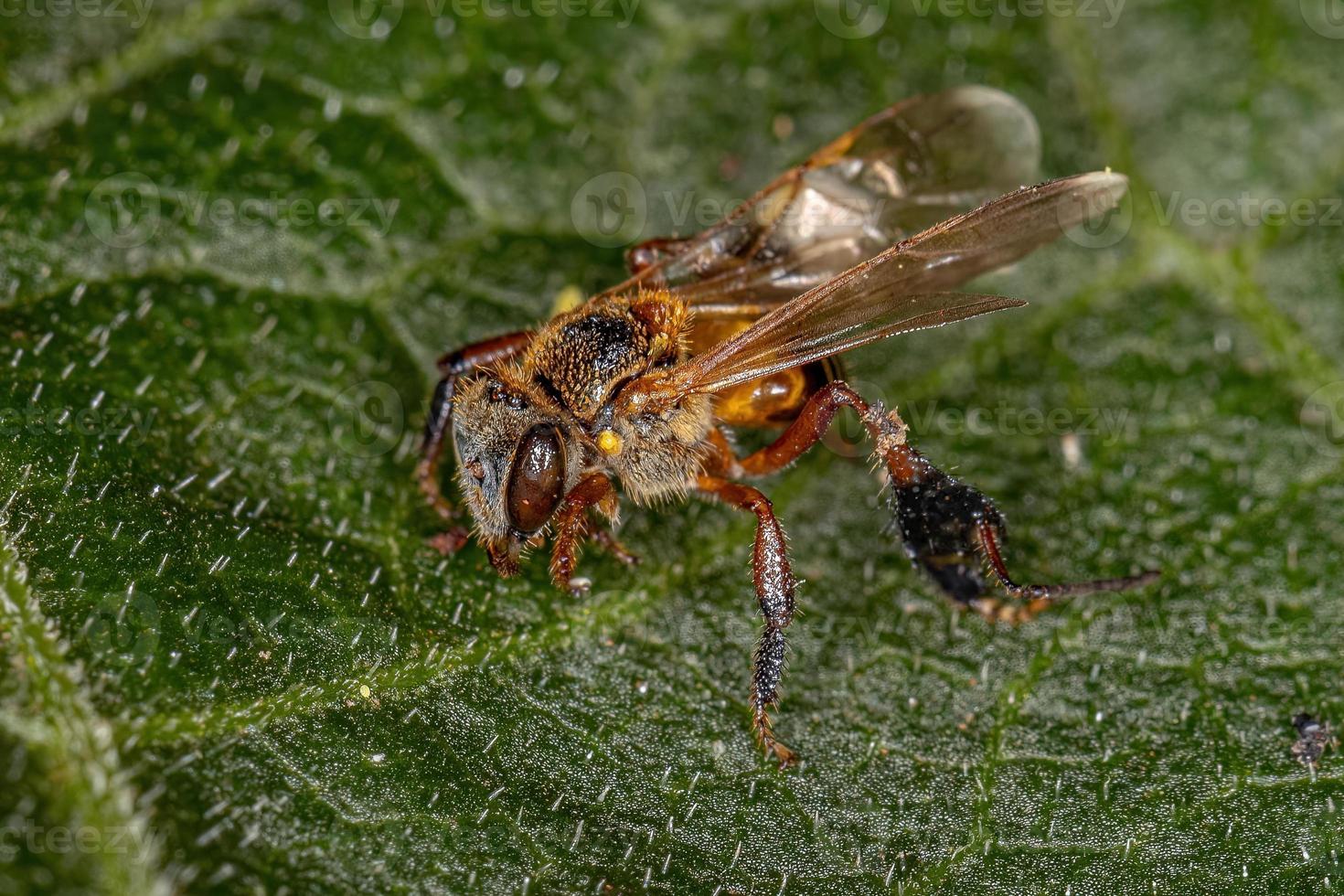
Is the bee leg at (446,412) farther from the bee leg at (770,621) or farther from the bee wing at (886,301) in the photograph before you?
the bee leg at (770,621)

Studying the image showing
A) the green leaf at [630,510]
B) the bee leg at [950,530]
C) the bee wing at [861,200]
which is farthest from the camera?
the bee wing at [861,200]

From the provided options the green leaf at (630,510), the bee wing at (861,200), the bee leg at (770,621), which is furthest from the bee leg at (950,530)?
the bee wing at (861,200)

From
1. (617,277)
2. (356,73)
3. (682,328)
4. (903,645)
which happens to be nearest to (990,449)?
(903,645)

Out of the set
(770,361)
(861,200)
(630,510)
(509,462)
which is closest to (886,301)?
(770,361)

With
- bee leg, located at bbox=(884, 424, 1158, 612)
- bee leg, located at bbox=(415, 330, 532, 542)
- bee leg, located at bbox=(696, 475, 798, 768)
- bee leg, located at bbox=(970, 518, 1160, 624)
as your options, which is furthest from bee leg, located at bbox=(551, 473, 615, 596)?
bee leg, located at bbox=(970, 518, 1160, 624)

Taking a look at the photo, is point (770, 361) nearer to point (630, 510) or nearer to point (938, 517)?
point (938, 517)

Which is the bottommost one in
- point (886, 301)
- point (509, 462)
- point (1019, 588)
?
point (1019, 588)

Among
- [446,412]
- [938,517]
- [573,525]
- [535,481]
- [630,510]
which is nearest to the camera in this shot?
[535,481]
